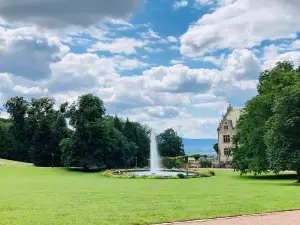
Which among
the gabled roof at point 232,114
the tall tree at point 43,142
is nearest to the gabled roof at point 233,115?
the gabled roof at point 232,114

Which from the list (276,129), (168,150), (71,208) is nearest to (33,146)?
(168,150)

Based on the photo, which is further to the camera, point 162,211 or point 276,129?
point 276,129

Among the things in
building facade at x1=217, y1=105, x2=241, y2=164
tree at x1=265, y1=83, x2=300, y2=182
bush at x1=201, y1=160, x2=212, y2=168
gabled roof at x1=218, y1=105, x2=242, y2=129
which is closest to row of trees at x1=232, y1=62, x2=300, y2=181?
tree at x1=265, y1=83, x2=300, y2=182

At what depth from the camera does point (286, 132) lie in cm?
3341

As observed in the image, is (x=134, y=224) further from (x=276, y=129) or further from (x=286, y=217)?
(x=276, y=129)

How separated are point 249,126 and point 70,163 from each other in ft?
97.4

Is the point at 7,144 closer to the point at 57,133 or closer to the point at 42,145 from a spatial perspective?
the point at 42,145

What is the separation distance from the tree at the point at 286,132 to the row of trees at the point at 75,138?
115 feet

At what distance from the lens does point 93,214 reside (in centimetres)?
1364

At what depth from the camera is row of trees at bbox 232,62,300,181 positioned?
Result: 32.8m

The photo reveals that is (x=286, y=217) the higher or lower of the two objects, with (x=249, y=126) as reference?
lower

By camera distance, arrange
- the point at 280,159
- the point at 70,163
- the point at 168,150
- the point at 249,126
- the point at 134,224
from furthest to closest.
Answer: the point at 168,150, the point at 70,163, the point at 249,126, the point at 280,159, the point at 134,224

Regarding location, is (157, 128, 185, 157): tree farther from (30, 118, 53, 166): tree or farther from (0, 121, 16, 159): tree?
(0, 121, 16, 159): tree

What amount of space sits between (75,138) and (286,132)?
1502 inches
